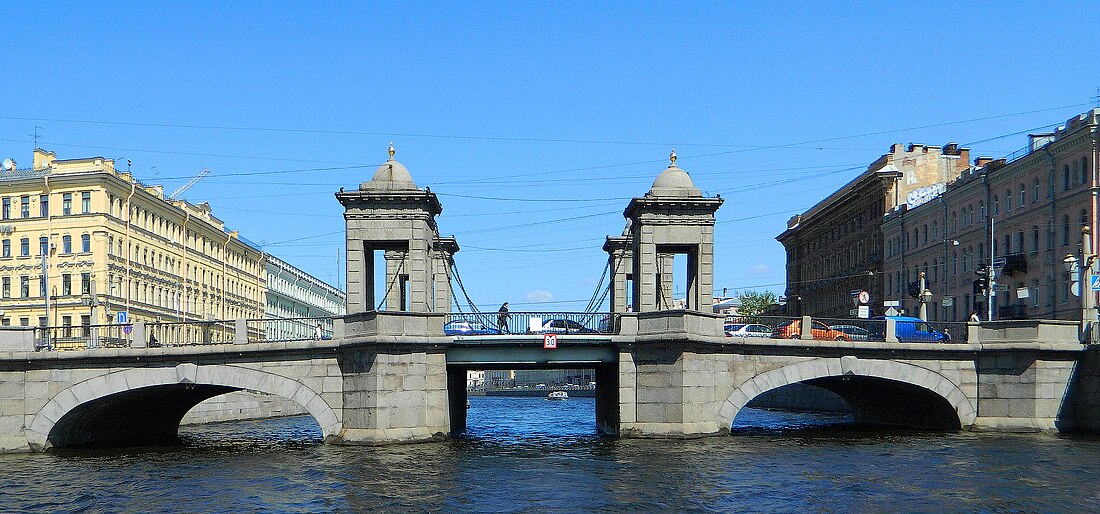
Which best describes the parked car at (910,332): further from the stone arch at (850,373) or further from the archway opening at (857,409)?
the stone arch at (850,373)

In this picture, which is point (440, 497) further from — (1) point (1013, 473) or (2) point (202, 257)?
(2) point (202, 257)

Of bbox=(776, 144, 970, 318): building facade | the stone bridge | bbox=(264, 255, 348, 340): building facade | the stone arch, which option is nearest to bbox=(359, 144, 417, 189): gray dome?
the stone bridge

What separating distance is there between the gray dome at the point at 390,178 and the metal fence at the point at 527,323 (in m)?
4.83

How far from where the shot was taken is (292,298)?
133 metres

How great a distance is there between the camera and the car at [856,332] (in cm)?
4396

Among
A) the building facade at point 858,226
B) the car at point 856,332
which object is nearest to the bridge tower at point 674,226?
the car at point 856,332

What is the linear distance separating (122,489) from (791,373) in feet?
70.9

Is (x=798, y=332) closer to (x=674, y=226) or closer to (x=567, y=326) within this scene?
(x=674, y=226)

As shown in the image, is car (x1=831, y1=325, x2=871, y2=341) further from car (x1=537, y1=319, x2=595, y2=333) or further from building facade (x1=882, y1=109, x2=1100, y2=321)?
car (x1=537, y1=319, x2=595, y2=333)

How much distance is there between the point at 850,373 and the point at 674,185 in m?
8.77

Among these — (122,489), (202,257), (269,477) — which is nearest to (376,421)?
(269,477)

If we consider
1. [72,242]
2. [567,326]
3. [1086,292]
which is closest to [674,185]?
[567,326]

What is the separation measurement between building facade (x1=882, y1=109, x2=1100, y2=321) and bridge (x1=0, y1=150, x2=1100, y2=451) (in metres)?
11.7

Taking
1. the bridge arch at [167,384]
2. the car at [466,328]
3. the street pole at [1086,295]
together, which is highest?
the street pole at [1086,295]
